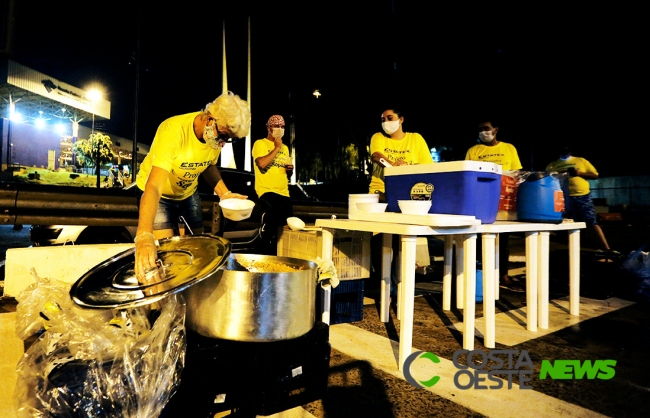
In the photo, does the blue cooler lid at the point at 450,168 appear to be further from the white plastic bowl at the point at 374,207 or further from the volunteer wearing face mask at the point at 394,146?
the volunteer wearing face mask at the point at 394,146

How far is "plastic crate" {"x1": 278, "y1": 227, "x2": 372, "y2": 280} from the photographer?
129 inches

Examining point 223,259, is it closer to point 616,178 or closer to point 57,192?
point 57,192

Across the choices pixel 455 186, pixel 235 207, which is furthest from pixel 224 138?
pixel 455 186

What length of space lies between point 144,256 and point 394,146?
306 cm

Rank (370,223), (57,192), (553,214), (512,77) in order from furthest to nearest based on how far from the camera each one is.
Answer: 1. (512,77)
2. (57,192)
3. (553,214)
4. (370,223)

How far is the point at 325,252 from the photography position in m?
3.04

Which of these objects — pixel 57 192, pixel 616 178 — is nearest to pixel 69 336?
pixel 57 192

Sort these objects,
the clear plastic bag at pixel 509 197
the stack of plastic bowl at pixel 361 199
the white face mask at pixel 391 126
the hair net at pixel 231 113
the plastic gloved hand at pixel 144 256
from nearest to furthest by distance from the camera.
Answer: the plastic gloved hand at pixel 144 256 < the hair net at pixel 231 113 < the stack of plastic bowl at pixel 361 199 < the clear plastic bag at pixel 509 197 < the white face mask at pixel 391 126

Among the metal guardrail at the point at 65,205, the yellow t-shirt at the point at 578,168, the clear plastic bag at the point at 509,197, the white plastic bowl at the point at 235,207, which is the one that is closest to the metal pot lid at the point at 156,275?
the white plastic bowl at the point at 235,207

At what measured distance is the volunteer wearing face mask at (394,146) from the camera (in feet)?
13.2

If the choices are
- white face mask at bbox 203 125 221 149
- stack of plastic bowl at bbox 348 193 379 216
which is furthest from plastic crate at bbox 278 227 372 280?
white face mask at bbox 203 125 221 149

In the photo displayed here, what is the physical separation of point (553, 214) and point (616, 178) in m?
34.0

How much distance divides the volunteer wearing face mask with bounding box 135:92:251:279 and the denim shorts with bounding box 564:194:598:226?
5811 mm

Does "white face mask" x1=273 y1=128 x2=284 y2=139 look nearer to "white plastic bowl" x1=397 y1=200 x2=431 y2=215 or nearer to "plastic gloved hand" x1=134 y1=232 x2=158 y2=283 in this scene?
"white plastic bowl" x1=397 y1=200 x2=431 y2=215
